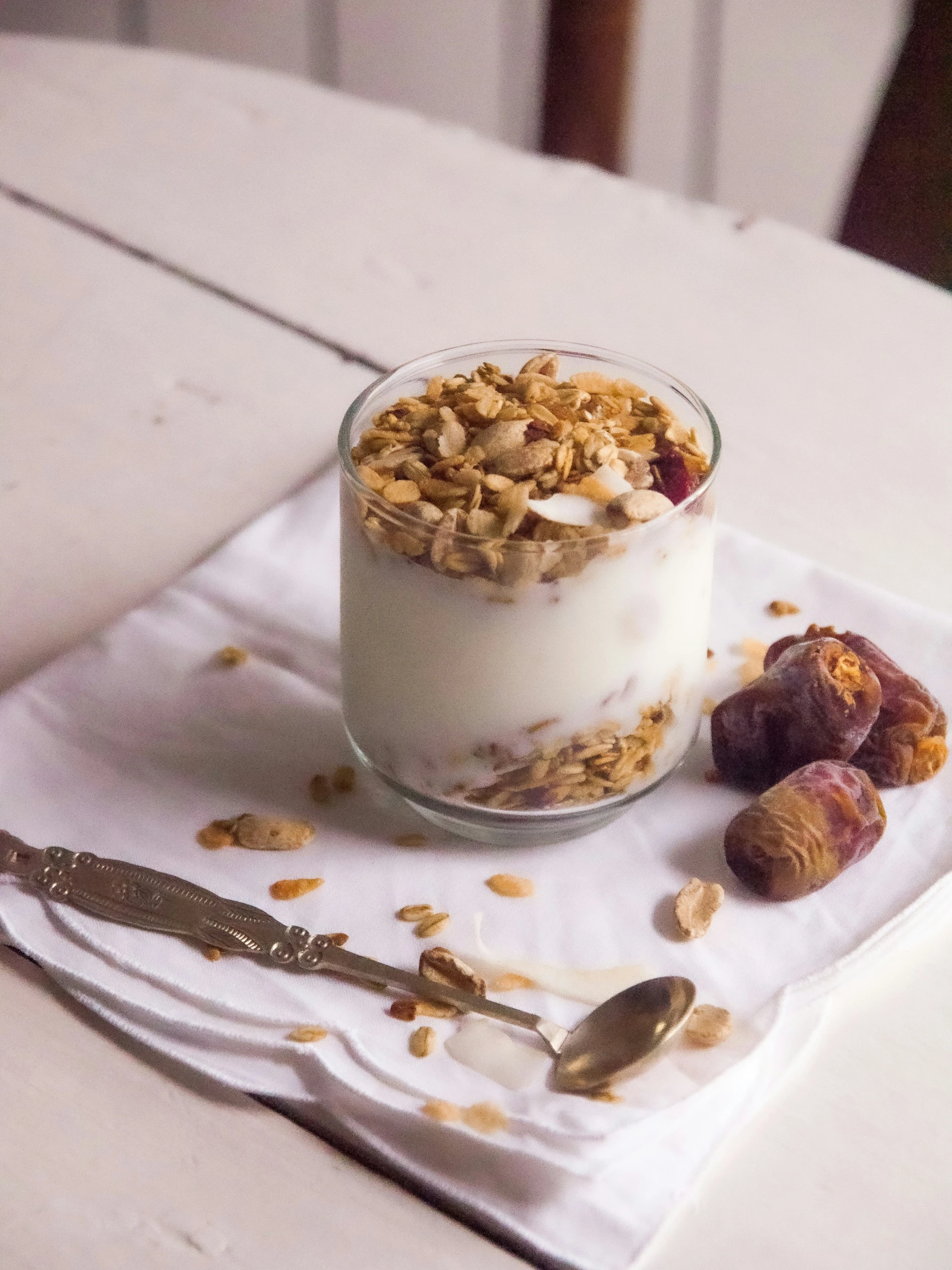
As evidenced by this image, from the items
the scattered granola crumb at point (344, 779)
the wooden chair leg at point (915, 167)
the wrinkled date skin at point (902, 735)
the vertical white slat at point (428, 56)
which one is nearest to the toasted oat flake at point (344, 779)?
the scattered granola crumb at point (344, 779)

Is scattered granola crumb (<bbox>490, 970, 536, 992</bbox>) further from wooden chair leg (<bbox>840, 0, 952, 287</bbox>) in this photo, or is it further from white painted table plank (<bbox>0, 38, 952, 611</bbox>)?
wooden chair leg (<bbox>840, 0, 952, 287</bbox>)

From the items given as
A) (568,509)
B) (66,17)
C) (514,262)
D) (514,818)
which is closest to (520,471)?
(568,509)

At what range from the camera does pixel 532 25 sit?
220 cm

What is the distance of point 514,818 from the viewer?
59 cm

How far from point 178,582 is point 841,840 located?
1.24 ft

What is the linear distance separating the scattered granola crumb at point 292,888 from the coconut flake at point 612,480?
0.21 metres

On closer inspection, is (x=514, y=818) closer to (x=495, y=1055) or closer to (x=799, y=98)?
(x=495, y=1055)

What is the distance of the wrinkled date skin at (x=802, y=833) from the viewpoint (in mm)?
576

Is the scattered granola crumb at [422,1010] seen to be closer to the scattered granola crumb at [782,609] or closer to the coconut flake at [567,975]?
the coconut flake at [567,975]

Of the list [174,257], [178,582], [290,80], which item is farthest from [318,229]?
[178,582]

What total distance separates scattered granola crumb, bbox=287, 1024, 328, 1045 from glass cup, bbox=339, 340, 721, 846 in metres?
0.12

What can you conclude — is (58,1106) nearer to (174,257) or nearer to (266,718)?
(266,718)

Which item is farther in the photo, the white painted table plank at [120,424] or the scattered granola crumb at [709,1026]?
the white painted table plank at [120,424]

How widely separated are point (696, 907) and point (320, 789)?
0.18m
